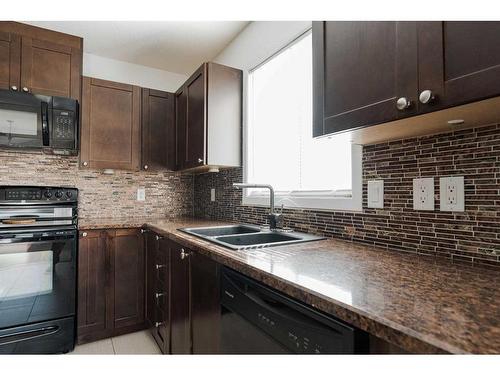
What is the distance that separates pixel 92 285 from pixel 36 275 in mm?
373

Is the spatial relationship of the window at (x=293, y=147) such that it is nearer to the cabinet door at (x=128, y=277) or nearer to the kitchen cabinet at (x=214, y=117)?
the kitchen cabinet at (x=214, y=117)

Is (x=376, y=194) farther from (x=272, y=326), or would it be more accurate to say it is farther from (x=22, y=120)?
(x=22, y=120)

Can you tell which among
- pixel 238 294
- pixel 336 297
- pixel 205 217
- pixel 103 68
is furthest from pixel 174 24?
pixel 336 297

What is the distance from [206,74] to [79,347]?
2.28 metres

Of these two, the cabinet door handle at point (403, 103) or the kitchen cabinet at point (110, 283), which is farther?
the kitchen cabinet at point (110, 283)

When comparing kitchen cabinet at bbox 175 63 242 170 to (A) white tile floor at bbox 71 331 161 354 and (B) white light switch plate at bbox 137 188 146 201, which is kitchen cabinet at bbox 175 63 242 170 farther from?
(A) white tile floor at bbox 71 331 161 354

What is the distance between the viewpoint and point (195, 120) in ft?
7.86

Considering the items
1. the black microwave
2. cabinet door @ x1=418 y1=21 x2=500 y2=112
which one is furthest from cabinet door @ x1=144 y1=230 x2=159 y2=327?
cabinet door @ x1=418 y1=21 x2=500 y2=112

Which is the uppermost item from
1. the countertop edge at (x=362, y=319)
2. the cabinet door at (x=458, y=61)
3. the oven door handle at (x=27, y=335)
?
the cabinet door at (x=458, y=61)

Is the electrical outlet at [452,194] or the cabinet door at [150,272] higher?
the electrical outlet at [452,194]

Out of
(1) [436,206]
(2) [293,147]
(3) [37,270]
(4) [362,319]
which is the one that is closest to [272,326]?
(4) [362,319]

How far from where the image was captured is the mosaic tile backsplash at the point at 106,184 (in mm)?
2432

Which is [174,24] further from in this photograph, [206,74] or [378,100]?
[378,100]

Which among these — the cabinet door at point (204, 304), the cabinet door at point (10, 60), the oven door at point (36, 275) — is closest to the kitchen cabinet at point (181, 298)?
the cabinet door at point (204, 304)
